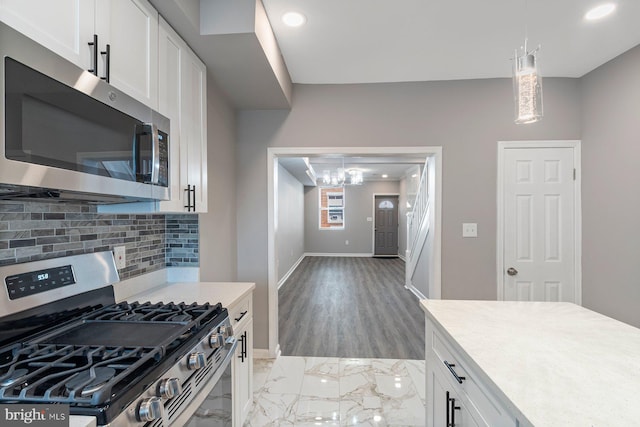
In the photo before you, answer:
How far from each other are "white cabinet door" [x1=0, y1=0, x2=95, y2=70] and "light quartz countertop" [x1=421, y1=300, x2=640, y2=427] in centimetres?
164

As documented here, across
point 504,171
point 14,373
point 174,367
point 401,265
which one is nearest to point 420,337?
point 504,171

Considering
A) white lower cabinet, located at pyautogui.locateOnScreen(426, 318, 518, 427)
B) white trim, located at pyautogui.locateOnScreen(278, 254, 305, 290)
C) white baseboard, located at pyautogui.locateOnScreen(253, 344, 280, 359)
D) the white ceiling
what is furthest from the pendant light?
white trim, located at pyautogui.locateOnScreen(278, 254, 305, 290)

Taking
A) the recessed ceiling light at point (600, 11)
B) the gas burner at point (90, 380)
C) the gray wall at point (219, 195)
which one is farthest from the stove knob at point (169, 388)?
the recessed ceiling light at point (600, 11)

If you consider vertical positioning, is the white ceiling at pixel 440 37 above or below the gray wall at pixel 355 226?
above

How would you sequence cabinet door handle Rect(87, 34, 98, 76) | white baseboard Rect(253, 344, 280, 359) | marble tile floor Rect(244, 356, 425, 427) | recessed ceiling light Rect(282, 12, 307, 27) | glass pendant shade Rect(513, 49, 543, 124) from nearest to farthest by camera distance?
cabinet door handle Rect(87, 34, 98, 76), glass pendant shade Rect(513, 49, 543, 124), recessed ceiling light Rect(282, 12, 307, 27), marble tile floor Rect(244, 356, 425, 427), white baseboard Rect(253, 344, 280, 359)

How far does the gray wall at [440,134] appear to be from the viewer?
2631 millimetres

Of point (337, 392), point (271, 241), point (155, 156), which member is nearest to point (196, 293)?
point (155, 156)

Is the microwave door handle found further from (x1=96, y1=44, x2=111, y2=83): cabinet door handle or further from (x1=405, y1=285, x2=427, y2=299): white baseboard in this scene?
(x1=405, y1=285, x2=427, y2=299): white baseboard

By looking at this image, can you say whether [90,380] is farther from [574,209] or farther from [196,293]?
[574,209]

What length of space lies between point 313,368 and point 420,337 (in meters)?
1.32

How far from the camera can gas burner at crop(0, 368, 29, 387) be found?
72 centimetres

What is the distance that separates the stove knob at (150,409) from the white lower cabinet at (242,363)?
0.76m

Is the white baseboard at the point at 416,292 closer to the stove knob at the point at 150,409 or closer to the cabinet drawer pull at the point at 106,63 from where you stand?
the stove knob at the point at 150,409

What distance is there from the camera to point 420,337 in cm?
320
